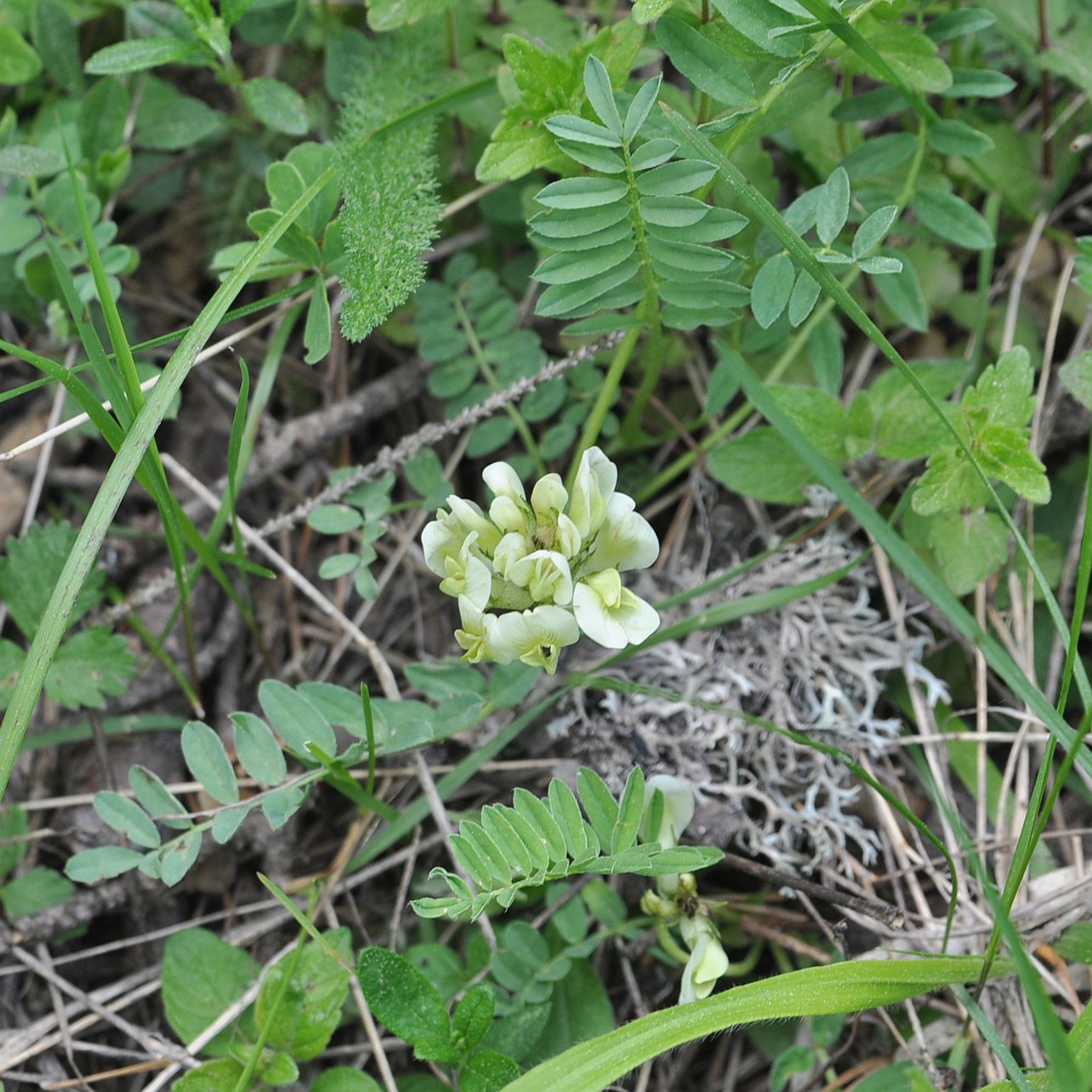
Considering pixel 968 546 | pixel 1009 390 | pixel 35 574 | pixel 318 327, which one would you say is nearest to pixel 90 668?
pixel 35 574

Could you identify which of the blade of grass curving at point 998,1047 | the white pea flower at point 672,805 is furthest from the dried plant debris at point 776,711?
the blade of grass curving at point 998,1047

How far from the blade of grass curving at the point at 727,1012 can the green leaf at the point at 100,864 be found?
0.89 metres

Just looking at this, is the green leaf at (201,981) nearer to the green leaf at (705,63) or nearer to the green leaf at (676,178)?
the green leaf at (676,178)

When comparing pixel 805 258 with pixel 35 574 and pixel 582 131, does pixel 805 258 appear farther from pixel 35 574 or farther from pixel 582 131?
pixel 35 574

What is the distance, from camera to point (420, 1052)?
1.92 m

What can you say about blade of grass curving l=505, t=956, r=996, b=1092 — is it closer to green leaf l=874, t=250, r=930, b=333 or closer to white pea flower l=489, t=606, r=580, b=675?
white pea flower l=489, t=606, r=580, b=675

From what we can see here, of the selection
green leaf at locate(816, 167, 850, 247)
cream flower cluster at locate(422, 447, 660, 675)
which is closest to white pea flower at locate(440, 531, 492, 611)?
cream flower cluster at locate(422, 447, 660, 675)

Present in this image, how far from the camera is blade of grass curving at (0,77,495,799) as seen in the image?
5.75ft

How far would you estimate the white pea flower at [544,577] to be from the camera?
5.71ft

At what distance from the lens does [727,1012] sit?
5.68 feet

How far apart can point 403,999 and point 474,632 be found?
2.37 ft

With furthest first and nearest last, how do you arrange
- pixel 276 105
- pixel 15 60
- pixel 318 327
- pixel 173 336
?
pixel 15 60, pixel 276 105, pixel 318 327, pixel 173 336

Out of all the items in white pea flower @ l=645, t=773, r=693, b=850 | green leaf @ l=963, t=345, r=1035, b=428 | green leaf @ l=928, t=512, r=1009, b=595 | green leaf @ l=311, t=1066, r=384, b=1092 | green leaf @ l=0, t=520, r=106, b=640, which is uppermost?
green leaf @ l=963, t=345, r=1035, b=428

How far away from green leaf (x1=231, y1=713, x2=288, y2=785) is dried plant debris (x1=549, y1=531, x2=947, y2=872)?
0.65m
